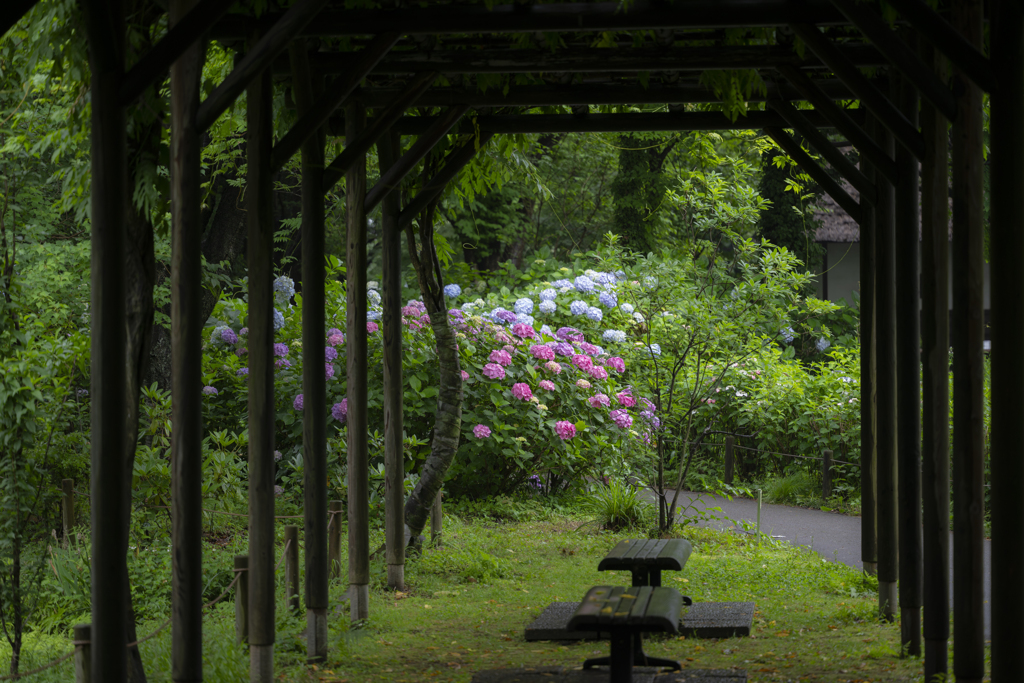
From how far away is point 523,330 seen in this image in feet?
36.1

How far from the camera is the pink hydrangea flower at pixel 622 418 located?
35.6ft

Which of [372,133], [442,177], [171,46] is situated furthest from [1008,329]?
[442,177]

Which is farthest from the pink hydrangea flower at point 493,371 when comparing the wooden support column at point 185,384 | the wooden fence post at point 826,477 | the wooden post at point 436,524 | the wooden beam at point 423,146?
the wooden support column at point 185,384

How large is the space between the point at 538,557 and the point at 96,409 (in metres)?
5.81

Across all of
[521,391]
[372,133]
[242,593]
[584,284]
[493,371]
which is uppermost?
[372,133]

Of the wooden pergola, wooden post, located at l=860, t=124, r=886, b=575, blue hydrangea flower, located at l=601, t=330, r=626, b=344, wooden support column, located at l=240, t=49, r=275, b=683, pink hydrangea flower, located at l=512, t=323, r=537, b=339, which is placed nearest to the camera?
the wooden pergola

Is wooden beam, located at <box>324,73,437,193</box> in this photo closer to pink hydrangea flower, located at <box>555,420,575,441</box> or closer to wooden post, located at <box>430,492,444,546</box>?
wooden post, located at <box>430,492,444,546</box>

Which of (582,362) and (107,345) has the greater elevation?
(107,345)

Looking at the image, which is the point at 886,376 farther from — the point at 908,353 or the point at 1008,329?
the point at 1008,329

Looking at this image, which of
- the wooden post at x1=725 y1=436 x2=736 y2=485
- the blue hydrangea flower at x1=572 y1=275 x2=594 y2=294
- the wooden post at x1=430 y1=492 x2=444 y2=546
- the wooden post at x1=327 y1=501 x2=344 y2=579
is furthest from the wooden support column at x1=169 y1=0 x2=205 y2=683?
the wooden post at x1=725 y1=436 x2=736 y2=485

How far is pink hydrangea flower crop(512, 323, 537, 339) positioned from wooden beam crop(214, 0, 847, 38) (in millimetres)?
6177

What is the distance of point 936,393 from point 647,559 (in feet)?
6.08

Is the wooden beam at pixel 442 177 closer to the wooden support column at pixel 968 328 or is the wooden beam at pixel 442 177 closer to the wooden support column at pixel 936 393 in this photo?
the wooden support column at pixel 936 393

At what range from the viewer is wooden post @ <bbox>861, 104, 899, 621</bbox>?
5.92 metres
